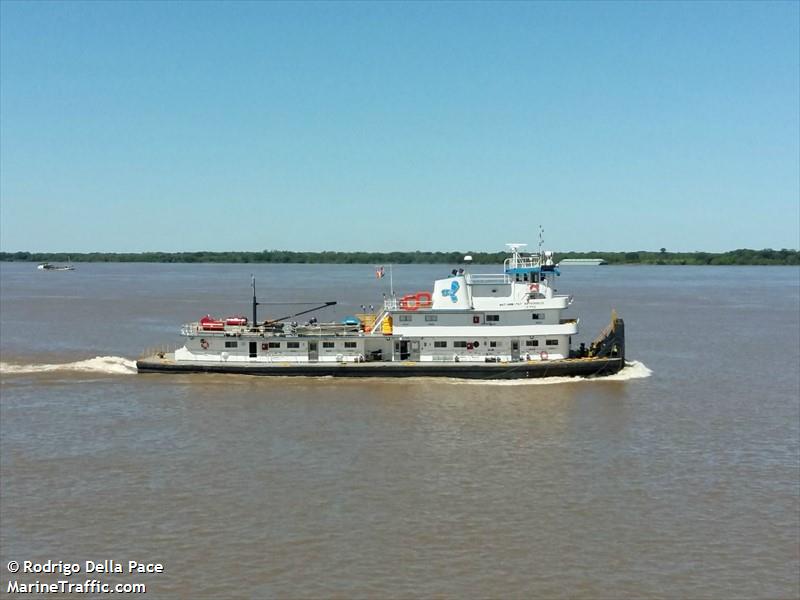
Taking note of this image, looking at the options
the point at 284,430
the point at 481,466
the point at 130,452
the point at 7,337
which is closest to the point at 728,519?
the point at 481,466

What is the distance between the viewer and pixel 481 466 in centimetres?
2588

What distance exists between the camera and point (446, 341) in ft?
135

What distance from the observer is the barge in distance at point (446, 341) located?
133ft

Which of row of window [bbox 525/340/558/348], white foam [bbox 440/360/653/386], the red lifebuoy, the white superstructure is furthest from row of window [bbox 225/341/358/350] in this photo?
row of window [bbox 525/340/558/348]

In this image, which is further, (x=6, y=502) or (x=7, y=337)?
(x=7, y=337)

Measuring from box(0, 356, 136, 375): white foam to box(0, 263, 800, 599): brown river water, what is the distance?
240 millimetres

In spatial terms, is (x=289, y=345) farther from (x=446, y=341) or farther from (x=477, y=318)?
(x=477, y=318)

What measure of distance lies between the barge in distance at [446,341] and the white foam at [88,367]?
1.85 metres

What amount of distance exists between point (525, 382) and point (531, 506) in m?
17.8

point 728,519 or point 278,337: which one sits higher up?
point 278,337

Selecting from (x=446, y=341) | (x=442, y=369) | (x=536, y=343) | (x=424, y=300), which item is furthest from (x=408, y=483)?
(x=424, y=300)

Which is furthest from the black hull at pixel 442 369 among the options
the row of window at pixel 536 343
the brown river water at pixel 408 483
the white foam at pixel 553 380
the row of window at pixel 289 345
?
the row of window at pixel 289 345

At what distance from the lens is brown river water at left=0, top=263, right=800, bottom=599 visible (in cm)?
1816

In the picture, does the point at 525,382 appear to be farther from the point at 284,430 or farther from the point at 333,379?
the point at 284,430
